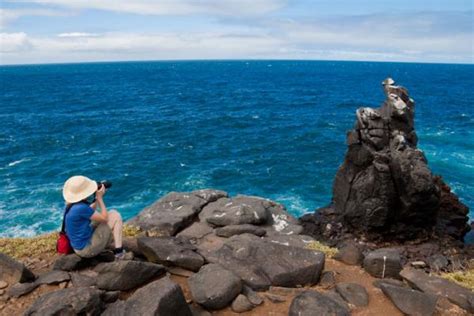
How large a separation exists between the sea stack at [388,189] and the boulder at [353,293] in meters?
13.8

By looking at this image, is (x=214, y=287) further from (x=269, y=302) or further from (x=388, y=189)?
(x=388, y=189)

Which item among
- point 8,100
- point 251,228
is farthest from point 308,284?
point 8,100

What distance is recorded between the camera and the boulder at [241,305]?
489 inches

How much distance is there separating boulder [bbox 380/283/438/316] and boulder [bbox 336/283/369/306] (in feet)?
2.66

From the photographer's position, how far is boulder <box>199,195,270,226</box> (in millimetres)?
21869

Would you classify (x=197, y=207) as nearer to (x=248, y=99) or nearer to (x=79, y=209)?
(x=79, y=209)

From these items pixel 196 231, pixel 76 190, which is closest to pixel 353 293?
pixel 76 190

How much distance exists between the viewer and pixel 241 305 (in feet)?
41.0

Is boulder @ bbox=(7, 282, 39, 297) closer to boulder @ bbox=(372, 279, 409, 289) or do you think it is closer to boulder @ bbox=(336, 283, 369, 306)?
boulder @ bbox=(336, 283, 369, 306)

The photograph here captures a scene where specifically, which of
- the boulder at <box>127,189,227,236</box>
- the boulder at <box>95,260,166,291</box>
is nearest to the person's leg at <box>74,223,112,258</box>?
the boulder at <box>95,260,166,291</box>

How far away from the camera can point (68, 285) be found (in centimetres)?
1311

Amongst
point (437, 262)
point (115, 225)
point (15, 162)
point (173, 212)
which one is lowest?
point (15, 162)

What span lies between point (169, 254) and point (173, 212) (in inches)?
336

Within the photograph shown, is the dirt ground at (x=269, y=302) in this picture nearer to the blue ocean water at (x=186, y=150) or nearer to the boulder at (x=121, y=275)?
the boulder at (x=121, y=275)
